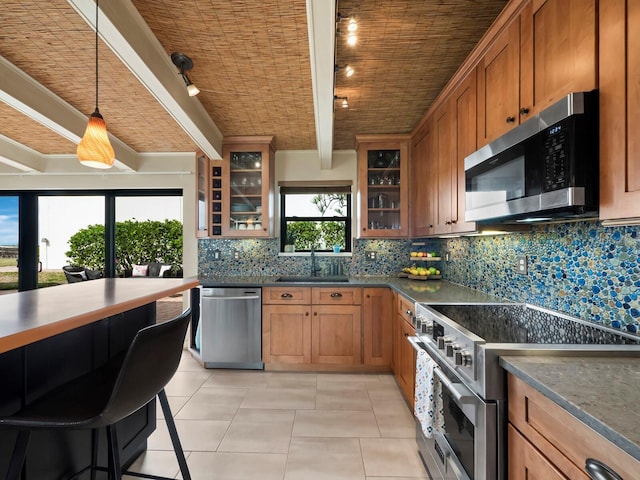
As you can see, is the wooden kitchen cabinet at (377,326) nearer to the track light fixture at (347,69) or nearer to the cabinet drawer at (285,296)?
the cabinet drawer at (285,296)

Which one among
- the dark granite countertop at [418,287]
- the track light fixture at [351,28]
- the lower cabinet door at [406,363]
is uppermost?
the track light fixture at [351,28]

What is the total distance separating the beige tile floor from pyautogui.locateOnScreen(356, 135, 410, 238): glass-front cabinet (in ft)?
5.04

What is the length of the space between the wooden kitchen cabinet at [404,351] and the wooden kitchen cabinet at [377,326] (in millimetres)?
194

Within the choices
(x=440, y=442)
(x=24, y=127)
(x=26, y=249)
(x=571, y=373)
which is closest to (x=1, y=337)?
(x=571, y=373)

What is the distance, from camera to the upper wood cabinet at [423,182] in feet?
9.51

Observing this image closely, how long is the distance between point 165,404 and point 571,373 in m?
1.63

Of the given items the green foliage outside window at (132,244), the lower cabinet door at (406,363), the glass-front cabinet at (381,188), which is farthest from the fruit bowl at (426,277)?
the green foliage outside window at (132,244)

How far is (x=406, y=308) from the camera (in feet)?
8.58

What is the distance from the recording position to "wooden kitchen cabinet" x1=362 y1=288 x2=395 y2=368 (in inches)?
129

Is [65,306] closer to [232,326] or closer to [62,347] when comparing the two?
[62,347]

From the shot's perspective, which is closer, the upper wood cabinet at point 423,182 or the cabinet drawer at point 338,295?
the upper wood cabinet at point 423,182

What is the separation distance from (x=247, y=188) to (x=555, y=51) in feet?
9.90

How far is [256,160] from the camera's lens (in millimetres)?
3762

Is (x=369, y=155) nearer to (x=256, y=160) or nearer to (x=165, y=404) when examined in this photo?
(x=256, y=160)
